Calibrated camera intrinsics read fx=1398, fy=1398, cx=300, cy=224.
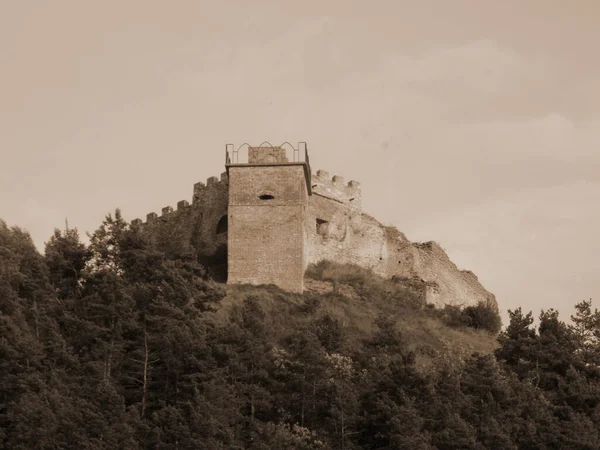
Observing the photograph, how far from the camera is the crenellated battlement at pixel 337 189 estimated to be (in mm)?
49156

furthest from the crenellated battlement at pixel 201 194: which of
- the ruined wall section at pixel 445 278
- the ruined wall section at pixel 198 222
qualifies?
the ruined wall section at pixel 445 278

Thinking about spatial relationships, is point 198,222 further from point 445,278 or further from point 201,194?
point 445,278

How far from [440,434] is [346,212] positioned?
1546cm

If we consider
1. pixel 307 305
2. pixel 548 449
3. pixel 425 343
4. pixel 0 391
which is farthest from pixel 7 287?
pixel 548 449

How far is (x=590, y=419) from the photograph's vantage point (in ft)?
126

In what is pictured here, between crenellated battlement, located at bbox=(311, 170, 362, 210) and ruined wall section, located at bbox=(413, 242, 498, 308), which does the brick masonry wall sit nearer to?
crenellated battlement, located at bbox=(311, 170, 362, 210)

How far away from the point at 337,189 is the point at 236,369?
14466 mm

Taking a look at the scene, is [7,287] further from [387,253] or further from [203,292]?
[387,253]

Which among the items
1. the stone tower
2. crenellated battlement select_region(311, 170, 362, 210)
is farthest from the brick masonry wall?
crenellated battlement select_region(311, 170, 362, 210)

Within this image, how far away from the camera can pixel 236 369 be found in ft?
120

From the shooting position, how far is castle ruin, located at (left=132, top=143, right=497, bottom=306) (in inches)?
1745

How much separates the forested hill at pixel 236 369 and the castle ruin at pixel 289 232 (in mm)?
1510

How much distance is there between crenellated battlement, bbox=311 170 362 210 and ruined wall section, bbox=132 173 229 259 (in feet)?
11.0

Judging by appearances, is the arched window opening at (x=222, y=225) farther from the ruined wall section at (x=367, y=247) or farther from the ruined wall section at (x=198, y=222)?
the ruined wall section at (x=367, y=247)
